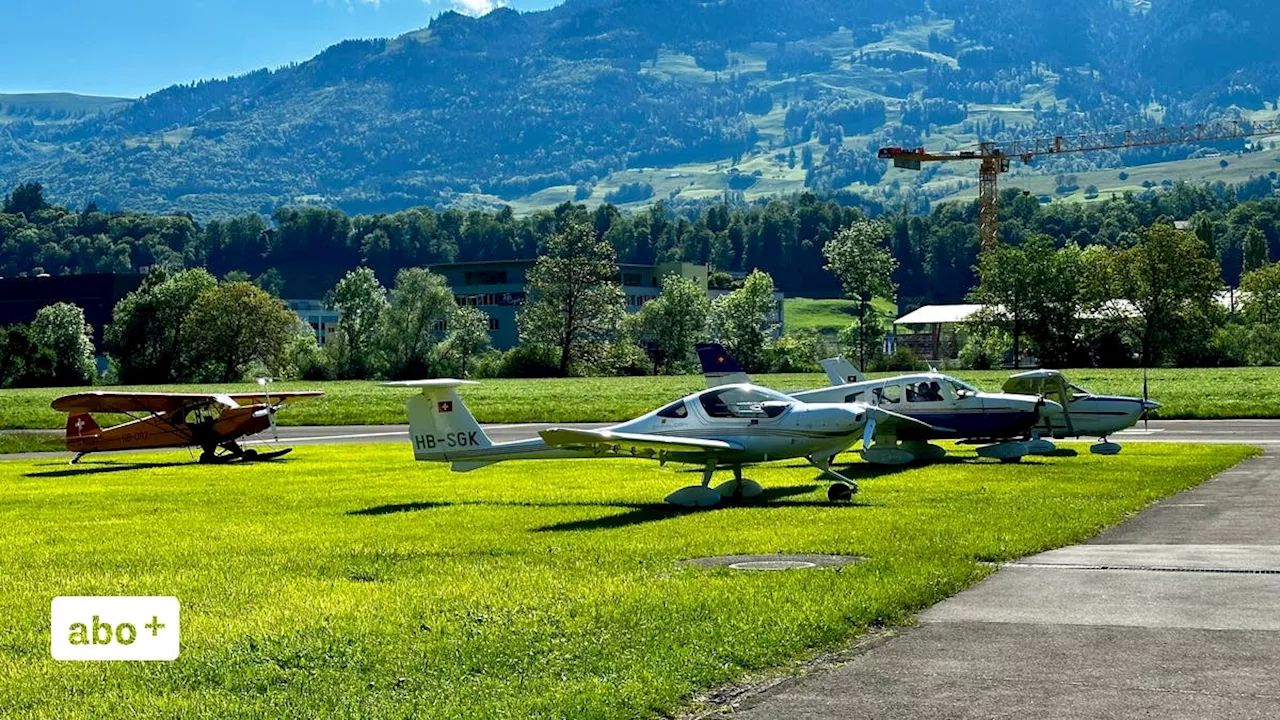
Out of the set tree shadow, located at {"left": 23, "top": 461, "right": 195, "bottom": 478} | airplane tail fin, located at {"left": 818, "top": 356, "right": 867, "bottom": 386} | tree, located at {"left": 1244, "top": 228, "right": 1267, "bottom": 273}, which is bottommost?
tree shadow, located at {"left": 23, "top": 461, "right": 195, "bottom": 478}

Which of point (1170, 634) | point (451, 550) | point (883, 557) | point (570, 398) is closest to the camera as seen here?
point (1170, 634)

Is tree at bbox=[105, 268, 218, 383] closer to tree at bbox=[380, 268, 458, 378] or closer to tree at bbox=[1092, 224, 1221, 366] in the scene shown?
tree at bbox=[380, 268, 458, 378]

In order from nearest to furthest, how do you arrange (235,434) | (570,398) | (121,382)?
1. (235,434)
2. (570,398)
3. (121,382)

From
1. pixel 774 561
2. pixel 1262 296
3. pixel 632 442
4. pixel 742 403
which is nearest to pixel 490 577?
pixel 774 561

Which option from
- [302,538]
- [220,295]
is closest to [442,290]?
[220,295]

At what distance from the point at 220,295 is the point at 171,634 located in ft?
340

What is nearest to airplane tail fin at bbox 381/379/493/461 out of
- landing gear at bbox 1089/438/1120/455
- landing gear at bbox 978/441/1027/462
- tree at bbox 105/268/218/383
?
landing gear at bbox 978/441/1027/462

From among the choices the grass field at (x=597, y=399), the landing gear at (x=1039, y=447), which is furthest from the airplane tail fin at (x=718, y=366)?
the grass field at (x=597, y=399)

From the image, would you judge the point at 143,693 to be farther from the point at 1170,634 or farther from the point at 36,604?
the point at 1170,634

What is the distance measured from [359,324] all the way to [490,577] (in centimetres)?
11127

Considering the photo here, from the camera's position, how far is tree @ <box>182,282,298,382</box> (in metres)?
110

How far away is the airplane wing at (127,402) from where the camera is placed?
37491mm

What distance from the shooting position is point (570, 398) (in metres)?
71.9

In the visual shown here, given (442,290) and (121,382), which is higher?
(442,290)
